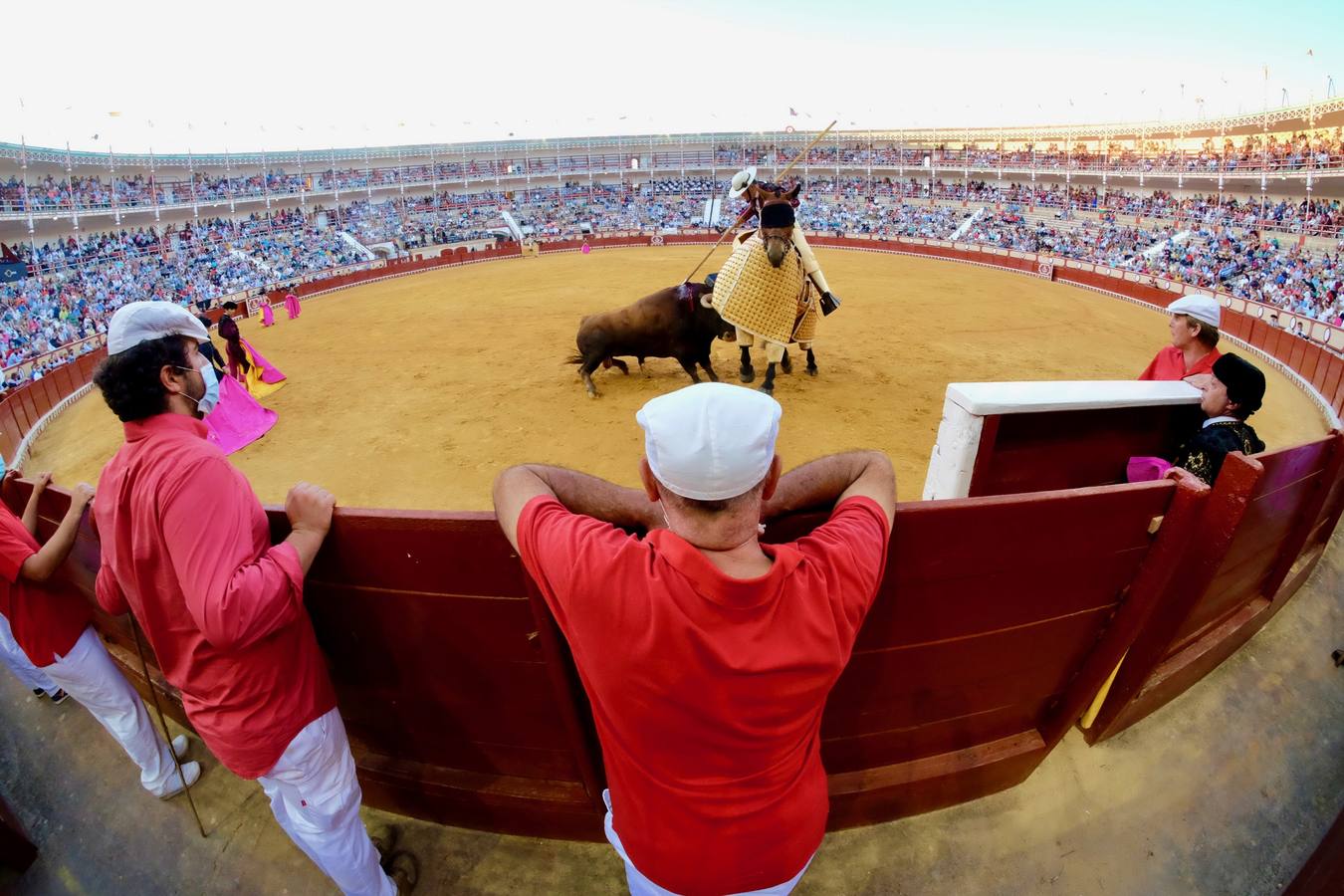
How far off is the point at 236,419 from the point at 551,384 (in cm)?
419

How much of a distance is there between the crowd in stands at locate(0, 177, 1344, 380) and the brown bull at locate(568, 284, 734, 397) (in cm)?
1360

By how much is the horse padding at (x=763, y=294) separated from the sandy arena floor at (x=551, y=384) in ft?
3.23

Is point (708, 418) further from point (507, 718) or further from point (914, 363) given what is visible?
point (914, 363)

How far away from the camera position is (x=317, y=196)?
1785 inches

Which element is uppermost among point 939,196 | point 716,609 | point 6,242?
point 939,196

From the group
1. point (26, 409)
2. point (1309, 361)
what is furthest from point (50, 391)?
point (1309, 361)

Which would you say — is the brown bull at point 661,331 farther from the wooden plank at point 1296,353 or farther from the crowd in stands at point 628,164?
the crowd in stands at point 628,164

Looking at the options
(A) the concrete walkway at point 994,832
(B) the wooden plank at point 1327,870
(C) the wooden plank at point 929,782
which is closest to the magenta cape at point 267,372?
(A) the concrete walkway at point 994,832

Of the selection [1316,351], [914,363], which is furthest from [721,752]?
[1316,351]

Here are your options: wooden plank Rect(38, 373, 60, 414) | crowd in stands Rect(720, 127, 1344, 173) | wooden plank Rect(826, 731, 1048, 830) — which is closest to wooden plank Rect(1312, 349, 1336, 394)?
wooden plank Rect(826, 731, 1048, 830)

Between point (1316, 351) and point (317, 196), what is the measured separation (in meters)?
52.3

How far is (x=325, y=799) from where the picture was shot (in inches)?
84.0

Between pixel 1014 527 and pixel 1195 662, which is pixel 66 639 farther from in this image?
pixel 1195 662

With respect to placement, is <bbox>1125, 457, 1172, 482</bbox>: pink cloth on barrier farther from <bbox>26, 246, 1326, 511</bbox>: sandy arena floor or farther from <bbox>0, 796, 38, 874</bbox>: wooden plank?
<bbox>0, 796, 38, 874</bbox>: wooden plank
